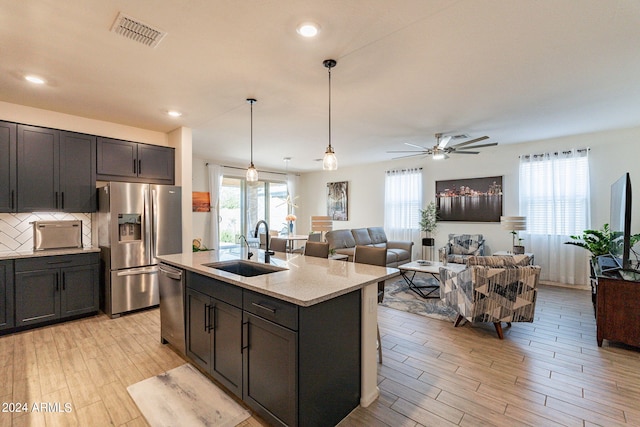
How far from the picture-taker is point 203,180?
7.10 meters

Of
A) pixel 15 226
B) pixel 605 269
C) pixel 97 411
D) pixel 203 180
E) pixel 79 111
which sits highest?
pixel 79 111

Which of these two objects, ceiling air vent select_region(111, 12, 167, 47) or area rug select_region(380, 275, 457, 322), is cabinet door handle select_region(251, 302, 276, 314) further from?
area rug select_region(380, 275, 457, 322)

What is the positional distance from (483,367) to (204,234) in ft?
20.3

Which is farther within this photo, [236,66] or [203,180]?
[203,180]

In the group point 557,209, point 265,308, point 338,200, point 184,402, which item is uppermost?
point 338,200

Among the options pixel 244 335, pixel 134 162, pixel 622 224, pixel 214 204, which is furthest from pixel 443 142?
pixel 214 204

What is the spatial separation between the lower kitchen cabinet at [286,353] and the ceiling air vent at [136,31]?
6.18 ft

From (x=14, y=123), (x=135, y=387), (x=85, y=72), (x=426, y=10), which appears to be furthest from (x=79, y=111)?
(x=426, y=10)

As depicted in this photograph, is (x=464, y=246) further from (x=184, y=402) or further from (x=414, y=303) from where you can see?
(x=184, y=402)

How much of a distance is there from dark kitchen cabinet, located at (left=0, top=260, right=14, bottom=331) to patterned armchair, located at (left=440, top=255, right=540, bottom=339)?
16.7ft

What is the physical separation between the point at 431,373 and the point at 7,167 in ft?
16.4

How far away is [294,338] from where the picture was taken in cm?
166

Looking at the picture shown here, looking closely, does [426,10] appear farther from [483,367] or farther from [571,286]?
[571,286]

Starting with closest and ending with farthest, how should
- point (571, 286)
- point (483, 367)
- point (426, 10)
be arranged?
point (426, 10) < point (483, 367) < point (571, 286)
